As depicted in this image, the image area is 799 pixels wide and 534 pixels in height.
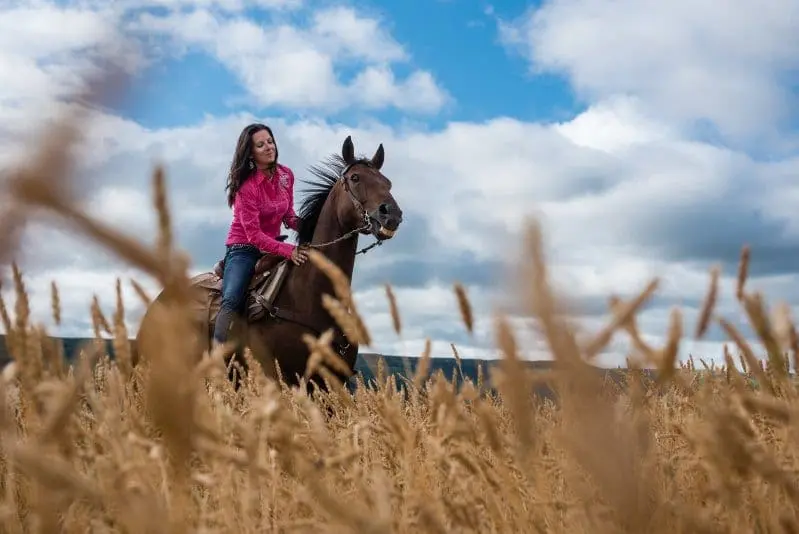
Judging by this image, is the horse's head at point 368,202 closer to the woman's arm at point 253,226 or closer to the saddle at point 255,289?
the woman's arm at point 253,226

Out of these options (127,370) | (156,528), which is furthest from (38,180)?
(127,370)

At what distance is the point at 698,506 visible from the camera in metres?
1.64

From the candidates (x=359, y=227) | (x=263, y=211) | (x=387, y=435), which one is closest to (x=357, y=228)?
(x=359, y=227)

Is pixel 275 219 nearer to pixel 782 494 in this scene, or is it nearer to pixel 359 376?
pixel 359 376

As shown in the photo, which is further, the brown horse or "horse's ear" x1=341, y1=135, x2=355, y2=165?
"horse's ear" x1=341, y1=135, x2=355, y2=165

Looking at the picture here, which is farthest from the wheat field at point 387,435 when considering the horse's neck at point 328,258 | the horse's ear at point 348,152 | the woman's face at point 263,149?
the horse's ear at point 348,152

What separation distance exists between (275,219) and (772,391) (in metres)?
6.47

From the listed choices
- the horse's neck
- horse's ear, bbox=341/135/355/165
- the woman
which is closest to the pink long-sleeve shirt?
the woman

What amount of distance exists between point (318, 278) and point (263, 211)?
96 centimetres

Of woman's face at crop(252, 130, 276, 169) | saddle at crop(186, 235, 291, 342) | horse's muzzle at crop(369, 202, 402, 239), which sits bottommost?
saddle at crop(186, 235, 291, 342)

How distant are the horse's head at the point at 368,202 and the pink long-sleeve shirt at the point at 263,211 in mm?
648

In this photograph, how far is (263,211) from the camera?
7449 mm

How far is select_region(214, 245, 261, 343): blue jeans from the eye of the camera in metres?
7.14

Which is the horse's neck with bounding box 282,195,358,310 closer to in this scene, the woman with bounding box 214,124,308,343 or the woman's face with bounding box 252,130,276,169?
the woman with bounding box 214,124,308,343
